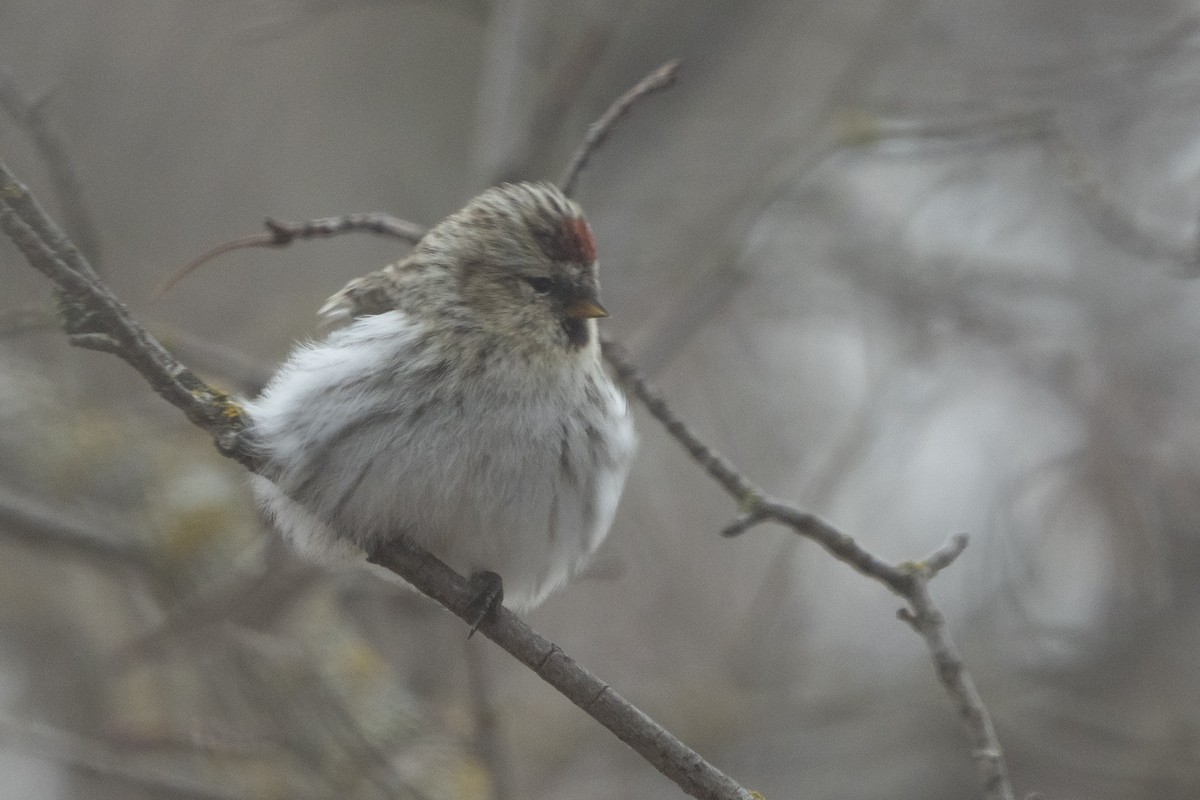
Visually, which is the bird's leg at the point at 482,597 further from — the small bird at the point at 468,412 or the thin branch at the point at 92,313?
the thin branch at the point at 92,313

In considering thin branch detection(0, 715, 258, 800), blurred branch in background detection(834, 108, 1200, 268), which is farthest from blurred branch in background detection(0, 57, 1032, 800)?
thin branch detection(0, 715, 258, 800)

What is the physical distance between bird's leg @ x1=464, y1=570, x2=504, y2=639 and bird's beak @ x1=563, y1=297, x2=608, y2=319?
58cm

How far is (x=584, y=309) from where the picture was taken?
2.67 meters

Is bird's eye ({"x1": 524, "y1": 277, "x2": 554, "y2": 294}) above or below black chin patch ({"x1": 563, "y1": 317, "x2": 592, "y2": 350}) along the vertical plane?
above

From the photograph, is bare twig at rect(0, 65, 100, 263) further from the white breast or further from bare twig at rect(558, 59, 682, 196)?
bare twig at rect(558, 59, 682, 196)

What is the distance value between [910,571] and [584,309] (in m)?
0.88

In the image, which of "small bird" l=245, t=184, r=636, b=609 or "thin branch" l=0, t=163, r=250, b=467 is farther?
"small bird" l=245, t=184, r=636, b=609

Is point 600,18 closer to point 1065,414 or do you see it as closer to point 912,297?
point 912,297

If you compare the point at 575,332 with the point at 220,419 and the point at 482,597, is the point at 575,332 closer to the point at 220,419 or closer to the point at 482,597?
the point at 482,597

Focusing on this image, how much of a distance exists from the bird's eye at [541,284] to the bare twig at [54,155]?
3.41ft

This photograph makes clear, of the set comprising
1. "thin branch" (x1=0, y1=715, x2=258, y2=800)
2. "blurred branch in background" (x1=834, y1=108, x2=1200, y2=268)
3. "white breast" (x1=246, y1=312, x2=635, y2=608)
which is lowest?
"thin branch" (x1=0, y1=715, x2=258, y2=800)

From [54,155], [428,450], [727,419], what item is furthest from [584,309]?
[727,419]

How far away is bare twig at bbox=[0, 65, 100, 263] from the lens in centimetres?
259

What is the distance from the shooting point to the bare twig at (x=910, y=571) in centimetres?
214
